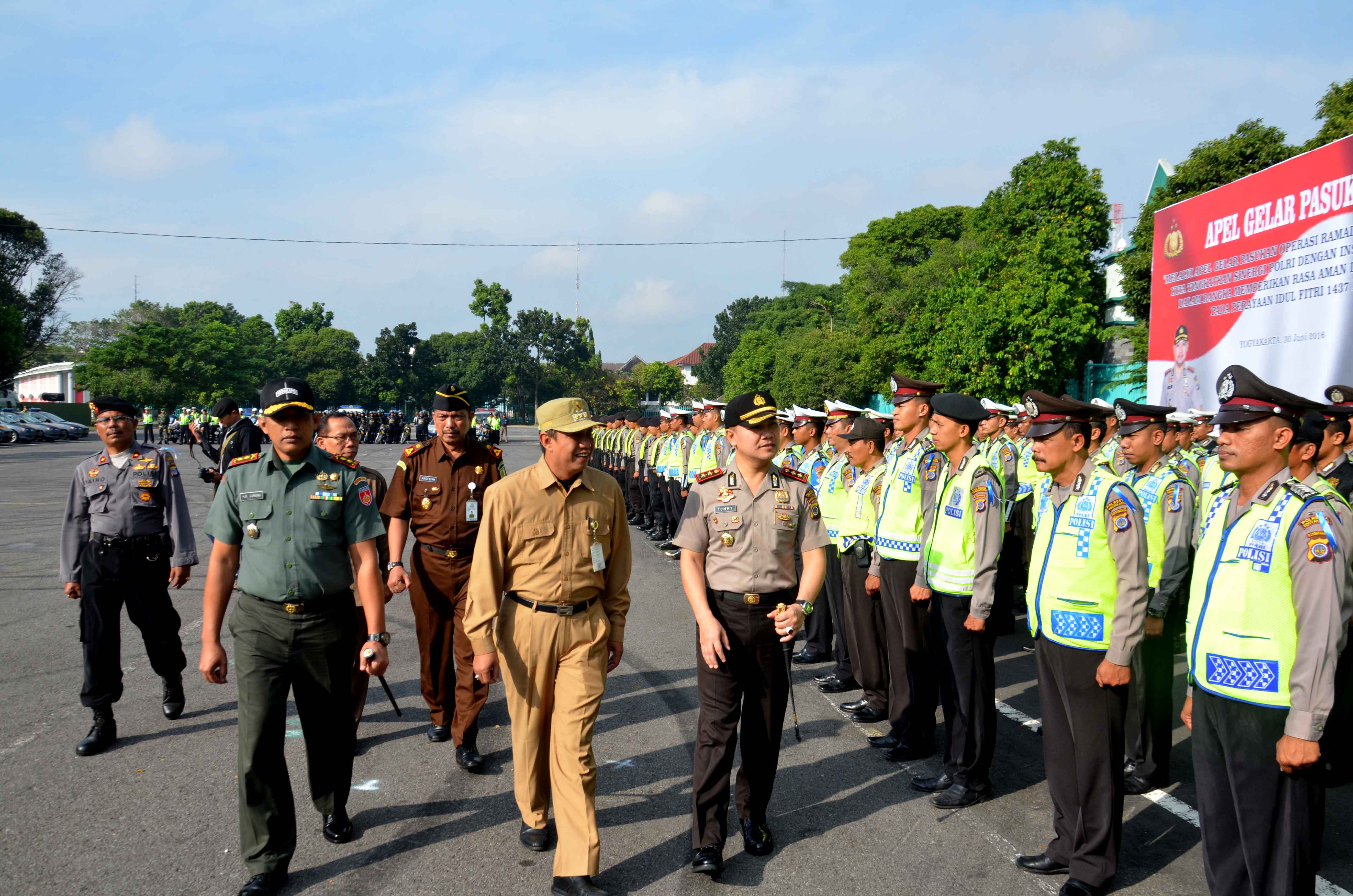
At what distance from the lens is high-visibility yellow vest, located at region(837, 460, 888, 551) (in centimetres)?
636

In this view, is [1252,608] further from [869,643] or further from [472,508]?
[472,508]

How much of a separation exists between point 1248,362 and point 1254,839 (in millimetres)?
10275

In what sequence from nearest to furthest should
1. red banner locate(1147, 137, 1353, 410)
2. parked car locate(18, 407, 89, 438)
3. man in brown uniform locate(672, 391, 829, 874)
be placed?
1. man in brown uniform locate(672, 391, 829, 874)
2. red banner locate(1147, 137, 1353, 410)
3. parked car locate(18, 407, 89, 438)

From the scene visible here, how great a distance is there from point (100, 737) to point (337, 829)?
209cm

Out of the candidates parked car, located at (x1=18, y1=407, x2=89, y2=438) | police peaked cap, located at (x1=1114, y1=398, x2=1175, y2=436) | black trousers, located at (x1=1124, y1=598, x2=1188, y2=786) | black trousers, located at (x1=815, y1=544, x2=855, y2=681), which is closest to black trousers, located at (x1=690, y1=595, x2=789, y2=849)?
black trousers, located at (x1=1124, y1=598, x2=1188, y2=786)

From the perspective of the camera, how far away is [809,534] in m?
4.09

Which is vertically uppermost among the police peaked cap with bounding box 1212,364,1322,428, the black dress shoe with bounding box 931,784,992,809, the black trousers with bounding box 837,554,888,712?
the police peaked cap with bounding box 1212,364,1322,428

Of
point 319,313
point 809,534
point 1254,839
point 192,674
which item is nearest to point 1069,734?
point 1254,839

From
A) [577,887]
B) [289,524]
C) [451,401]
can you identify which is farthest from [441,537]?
[577,887]

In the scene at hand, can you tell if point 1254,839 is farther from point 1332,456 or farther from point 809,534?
point 1332,456

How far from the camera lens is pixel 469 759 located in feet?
16.0

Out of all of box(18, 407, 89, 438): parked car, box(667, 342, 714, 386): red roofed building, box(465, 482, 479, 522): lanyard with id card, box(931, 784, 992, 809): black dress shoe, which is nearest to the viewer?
box(931, 784, 992, 809): black dress shoe

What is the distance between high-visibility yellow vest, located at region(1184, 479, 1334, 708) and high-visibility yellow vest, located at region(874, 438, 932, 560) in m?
2.03

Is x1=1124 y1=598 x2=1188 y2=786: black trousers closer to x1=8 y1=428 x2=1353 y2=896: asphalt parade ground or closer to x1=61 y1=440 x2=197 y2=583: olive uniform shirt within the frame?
x1=8 y1=428 x2=1353 y2=896: asphalt parade ground
